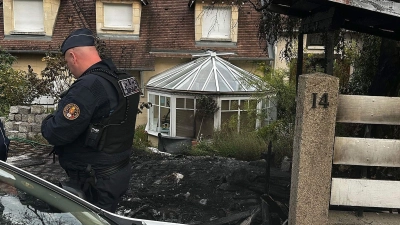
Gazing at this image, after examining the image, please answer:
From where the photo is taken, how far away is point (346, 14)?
3.97 meters

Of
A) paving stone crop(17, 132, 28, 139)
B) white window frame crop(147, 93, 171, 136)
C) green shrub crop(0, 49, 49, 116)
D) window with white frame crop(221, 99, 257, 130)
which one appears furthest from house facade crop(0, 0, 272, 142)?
paving stone crop(17, 132, 28, 139)

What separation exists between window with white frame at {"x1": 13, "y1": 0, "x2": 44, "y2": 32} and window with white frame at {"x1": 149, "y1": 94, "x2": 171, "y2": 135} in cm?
548

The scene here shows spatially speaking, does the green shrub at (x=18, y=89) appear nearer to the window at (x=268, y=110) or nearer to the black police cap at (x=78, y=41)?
the window at (x=268, y=110)

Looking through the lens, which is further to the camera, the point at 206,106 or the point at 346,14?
the point at 206,106

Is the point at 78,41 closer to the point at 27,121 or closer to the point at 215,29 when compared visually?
the point at 27,121

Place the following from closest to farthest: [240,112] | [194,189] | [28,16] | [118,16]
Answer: [194,189], [240,112], [28,16], [118,16]

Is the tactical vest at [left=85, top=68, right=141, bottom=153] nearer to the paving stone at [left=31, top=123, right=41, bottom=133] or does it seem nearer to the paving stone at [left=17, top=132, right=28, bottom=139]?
the paving stone at [left=31, top=123, right=41, bottom=133]

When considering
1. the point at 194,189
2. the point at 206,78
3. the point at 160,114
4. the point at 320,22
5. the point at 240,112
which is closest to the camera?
the point at 320,22

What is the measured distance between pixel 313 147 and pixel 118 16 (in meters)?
13.8

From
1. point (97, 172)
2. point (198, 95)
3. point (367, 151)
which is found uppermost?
point (367, 151)

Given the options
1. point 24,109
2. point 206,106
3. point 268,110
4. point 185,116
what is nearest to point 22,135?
point 24,109

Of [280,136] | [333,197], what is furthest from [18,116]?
[333,197]

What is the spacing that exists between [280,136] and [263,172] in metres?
2.71

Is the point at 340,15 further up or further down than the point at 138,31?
further down
